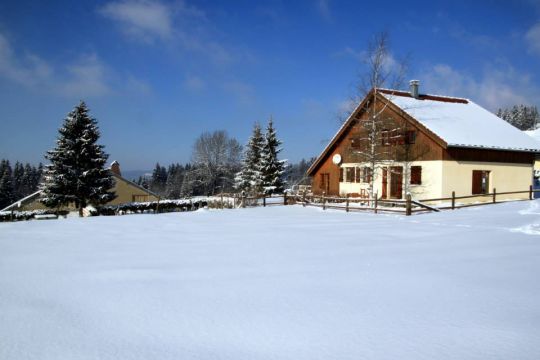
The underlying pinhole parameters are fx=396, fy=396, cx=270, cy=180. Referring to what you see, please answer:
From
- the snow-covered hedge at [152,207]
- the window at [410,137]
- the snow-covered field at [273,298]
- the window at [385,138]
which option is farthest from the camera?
the window at [385,138]

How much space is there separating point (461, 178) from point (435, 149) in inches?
94.0

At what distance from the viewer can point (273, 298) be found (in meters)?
5.88

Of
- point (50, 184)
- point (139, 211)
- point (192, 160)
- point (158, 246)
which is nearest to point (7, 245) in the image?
point (158, 246)

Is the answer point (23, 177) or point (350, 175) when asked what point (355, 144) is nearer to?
A: point (350, 175)

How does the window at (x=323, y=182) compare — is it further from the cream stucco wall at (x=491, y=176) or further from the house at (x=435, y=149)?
the cream stucco wall at (x=491, y=176)

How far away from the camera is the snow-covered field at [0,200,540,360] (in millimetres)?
4312

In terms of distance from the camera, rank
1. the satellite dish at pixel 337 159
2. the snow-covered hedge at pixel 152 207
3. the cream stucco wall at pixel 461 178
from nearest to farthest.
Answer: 1. the cream stucco wall at pixel 461 178
2. the snow-covered hedge at pixel 152 207
3. the satellite dish at pixel 337 159

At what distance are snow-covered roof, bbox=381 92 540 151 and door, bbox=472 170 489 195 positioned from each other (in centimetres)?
170

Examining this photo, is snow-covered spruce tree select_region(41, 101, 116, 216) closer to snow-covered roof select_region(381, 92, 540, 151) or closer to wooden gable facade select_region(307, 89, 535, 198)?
wooden gable facade select_region(307, 89, 535, 198)

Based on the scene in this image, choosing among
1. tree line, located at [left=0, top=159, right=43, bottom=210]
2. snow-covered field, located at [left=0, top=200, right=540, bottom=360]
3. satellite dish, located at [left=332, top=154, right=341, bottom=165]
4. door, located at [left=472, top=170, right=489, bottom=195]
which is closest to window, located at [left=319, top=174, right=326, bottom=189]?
satellite dish, located at [left=332, top=154, right=341, bottom=165]

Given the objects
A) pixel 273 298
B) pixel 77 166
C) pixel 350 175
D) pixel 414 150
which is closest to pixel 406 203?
pixel 414 150

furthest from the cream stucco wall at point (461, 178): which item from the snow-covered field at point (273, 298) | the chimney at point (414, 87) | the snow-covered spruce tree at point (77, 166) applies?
the snow-covered spruce tree at point (77, 166)

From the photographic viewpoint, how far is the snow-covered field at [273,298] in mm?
4312

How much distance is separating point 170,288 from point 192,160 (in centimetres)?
5233
